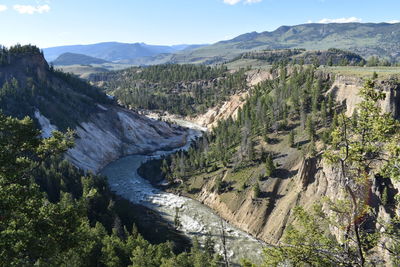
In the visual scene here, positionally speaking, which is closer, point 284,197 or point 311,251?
point 311,251

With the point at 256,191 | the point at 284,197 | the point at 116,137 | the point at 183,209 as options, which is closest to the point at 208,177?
the point at 183,209

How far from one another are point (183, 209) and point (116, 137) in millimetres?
58124

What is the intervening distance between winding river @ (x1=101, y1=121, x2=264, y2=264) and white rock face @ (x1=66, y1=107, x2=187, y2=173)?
5.97 metres

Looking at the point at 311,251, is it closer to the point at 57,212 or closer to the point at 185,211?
the point at 57,212

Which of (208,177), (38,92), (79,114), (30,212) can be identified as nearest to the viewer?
(30,212)

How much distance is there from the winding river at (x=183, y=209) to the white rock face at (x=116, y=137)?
597 cm

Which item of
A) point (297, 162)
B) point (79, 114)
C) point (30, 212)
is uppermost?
point (30, 212)

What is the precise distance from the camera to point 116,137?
121m

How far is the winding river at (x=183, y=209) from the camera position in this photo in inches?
2255

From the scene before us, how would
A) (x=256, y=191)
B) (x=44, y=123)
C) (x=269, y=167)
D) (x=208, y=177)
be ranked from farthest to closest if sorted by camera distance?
(x=44, y=123)
(x=208, y=177)
(x=269, y=167)
(x=256, y=191)

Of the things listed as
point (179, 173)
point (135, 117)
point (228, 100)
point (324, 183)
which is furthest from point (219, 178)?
point (228, 100)

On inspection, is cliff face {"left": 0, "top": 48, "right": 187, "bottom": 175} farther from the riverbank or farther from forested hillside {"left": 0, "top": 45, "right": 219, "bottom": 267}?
the riverbank

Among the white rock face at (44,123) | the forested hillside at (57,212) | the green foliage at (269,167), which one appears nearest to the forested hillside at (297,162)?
the green foliage at (269,167)

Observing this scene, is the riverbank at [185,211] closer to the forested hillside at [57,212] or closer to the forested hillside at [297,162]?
the forested hillside at [57,212]
